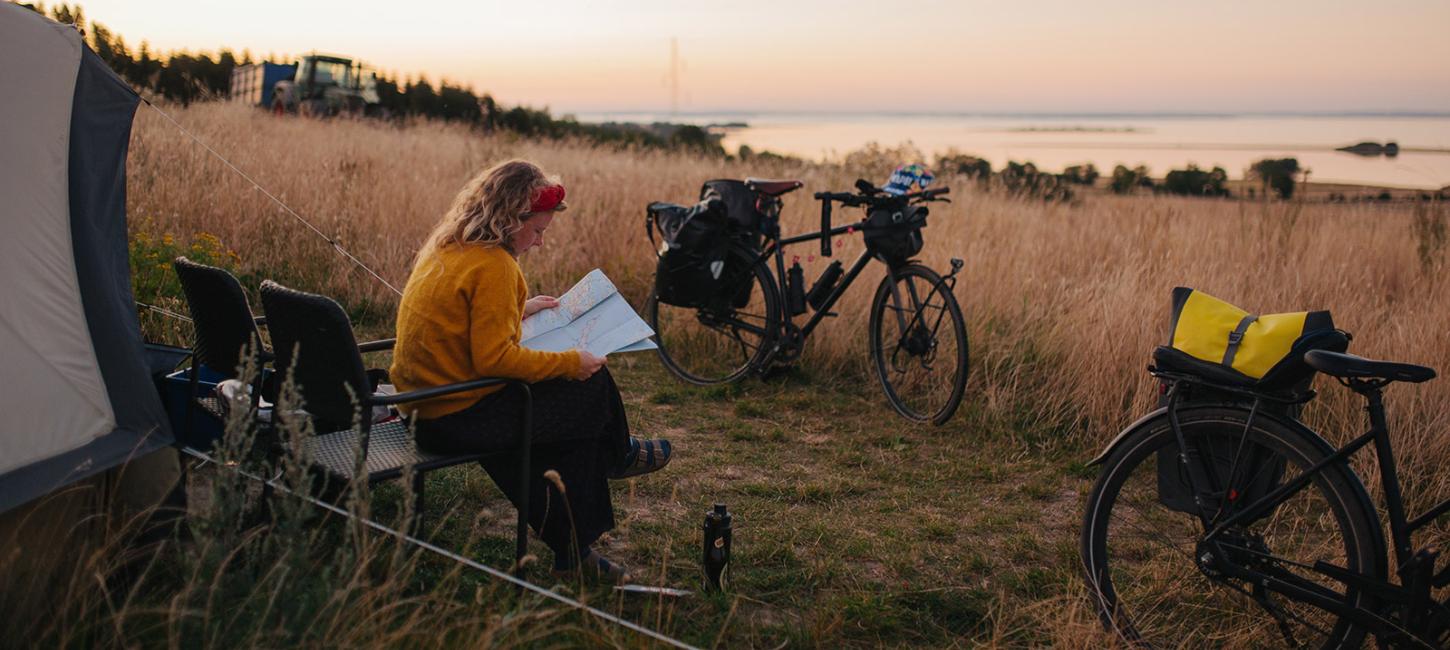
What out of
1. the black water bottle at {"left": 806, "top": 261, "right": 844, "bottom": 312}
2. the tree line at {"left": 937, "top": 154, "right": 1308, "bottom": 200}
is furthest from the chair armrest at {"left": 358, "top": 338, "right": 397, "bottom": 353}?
the tree line at {"left": 937, "top": 154, "right": 1308, "bottom": 200}

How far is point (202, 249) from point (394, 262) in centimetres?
151

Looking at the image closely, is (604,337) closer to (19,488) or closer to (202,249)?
(19,488)

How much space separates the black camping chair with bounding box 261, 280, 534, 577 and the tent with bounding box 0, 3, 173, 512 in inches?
18.8

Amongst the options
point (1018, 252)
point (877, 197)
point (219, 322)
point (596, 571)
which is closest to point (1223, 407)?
point (596, 571)

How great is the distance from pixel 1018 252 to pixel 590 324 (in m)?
5.07

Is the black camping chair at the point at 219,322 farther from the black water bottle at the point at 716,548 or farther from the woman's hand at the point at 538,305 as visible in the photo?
the black water bottle at the point at 716,548

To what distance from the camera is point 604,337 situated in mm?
3426

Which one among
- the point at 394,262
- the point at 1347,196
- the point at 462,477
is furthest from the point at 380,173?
the point at 1347,196

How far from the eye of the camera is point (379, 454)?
3205mm

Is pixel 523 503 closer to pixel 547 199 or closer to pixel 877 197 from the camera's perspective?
pixel 547 199

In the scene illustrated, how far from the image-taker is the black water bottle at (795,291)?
19.2 feet

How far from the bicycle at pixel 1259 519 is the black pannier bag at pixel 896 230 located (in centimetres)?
228

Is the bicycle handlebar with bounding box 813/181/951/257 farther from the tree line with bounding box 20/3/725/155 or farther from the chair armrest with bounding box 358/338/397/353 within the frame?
the tree line with bounding box 20/3/725/155

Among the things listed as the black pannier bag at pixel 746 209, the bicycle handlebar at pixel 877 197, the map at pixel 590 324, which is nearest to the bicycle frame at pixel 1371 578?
the map at pixel 590 324
